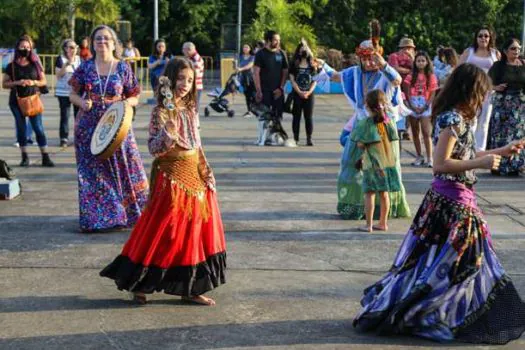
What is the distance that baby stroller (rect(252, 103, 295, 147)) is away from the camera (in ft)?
48.6

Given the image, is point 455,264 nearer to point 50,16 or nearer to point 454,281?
point 454,281

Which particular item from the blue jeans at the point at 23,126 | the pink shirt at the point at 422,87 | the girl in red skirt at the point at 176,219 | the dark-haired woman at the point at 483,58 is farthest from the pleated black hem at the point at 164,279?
the pink shirt at the point at 422,87

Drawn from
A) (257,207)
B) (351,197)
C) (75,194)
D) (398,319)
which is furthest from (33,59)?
(398,319)

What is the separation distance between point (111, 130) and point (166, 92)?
6.49 ft

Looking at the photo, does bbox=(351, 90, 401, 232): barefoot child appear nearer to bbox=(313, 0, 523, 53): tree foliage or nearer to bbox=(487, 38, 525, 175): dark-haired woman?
bbox=(487, 38, 525, 175): dark-haired woman

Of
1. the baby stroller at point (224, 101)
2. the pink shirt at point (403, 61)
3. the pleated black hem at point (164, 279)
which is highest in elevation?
the pink shirt at point (403, 61)

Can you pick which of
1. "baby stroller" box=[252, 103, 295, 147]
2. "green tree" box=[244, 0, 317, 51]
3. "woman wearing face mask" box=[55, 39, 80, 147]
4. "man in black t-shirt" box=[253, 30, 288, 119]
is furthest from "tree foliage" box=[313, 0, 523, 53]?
"woman wearing face mask" box=[55, 39, 80, 147]

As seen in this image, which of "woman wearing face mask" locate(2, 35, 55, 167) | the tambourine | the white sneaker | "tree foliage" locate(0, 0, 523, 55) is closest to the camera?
the tambourine

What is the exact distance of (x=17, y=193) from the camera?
1003 centimetres

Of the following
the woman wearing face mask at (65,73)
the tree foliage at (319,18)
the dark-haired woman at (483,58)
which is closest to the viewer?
the dark-haired woman at (483,58)

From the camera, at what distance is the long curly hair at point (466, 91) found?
5258 mm

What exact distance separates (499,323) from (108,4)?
3804 cm

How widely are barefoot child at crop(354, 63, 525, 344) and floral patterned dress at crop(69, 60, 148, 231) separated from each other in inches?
138

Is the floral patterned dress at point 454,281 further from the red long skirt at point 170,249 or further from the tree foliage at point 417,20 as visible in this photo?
the tree foliage at point 417,20
